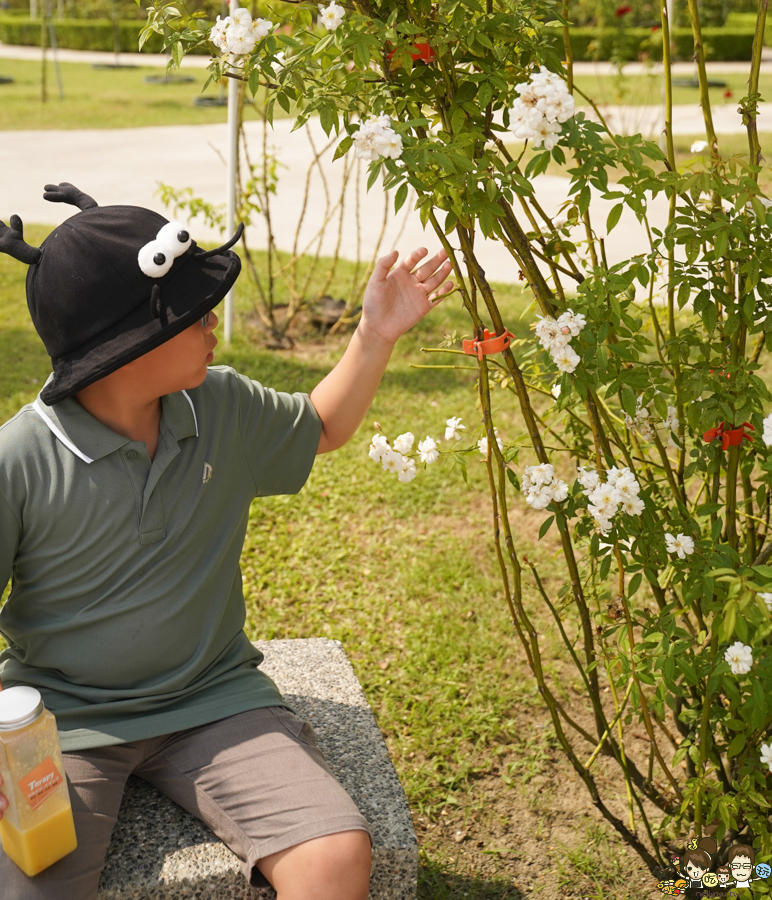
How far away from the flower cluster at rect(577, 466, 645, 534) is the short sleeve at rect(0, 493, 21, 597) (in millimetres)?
946

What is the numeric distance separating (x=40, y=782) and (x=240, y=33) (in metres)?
1.13

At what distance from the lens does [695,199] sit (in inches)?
55.1

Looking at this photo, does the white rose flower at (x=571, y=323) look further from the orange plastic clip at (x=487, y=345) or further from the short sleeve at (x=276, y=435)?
the short sleeve at (x=276, y=435)

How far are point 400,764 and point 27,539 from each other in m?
1.22

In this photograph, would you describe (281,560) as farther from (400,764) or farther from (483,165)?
(483,165)

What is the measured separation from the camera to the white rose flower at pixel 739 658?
1333 mm

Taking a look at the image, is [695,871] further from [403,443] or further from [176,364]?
[176,364]

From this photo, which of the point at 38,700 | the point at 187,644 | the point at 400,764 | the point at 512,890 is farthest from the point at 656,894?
the point at 38,700

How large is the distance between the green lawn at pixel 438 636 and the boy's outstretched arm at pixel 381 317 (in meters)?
0.25

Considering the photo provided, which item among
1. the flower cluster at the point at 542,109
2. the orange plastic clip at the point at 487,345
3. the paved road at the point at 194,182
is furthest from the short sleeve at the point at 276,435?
the paved road at the point at 194,182

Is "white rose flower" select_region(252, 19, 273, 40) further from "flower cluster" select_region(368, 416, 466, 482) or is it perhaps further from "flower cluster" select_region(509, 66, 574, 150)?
"flower cluster" select_region(368, 416, 466, 482)

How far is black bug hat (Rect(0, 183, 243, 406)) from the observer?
1.54 meters

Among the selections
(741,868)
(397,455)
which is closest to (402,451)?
(397,455)

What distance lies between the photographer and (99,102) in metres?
14.7
